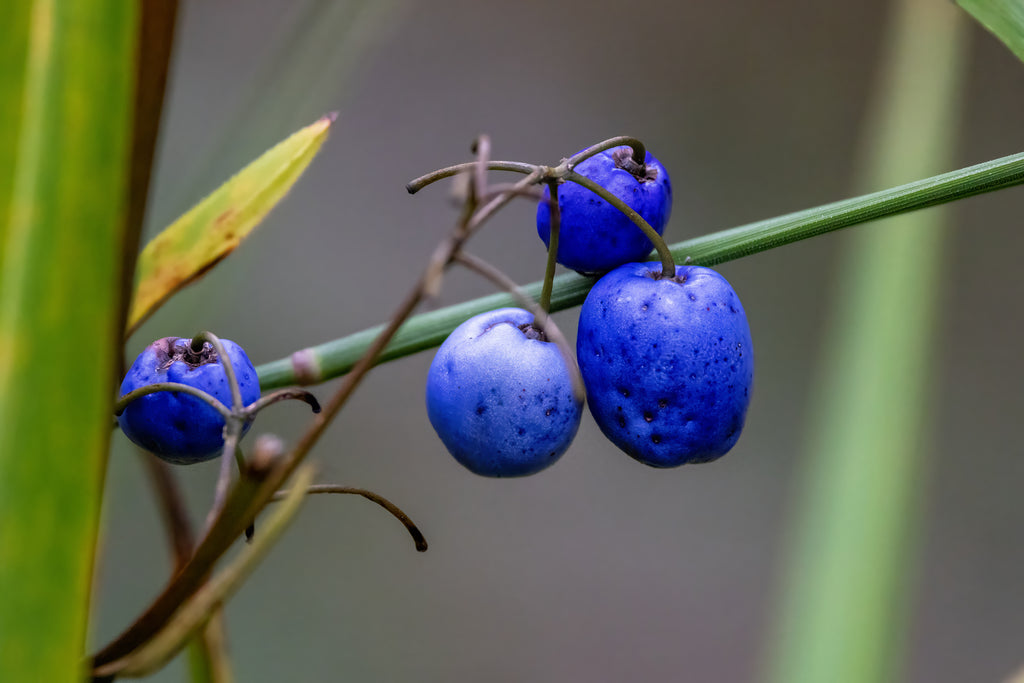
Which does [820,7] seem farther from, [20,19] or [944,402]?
[20,19]

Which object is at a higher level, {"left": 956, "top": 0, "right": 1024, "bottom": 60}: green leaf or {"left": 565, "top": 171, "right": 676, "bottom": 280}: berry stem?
{"left": 956, "top": 0, "right": 1024, "bottom": 60}: green leaf

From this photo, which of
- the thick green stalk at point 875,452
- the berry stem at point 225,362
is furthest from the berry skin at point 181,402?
the thick green stalk at point 875,452

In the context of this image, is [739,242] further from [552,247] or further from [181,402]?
[181,402]

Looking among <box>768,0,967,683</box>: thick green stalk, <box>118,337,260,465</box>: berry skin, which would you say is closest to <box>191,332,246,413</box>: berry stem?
<box>118,337,260,465</box>: berry skin

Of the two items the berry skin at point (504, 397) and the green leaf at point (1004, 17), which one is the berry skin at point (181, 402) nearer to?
the berry skin at point (504, 397)

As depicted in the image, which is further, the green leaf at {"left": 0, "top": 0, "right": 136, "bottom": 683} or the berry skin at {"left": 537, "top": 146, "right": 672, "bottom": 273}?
the berry skin at {"left": 537, "top": 146, "right": 672, "bottom": 273}

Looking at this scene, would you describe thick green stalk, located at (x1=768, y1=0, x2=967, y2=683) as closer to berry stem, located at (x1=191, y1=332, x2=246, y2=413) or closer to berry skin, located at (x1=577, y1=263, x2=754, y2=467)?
berry skin, located at (x1=577, y1=263, x2=754, y2=467)

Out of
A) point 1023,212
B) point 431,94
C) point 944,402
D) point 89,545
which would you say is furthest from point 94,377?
point 1023,212

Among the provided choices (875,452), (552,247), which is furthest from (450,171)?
(875,452)
